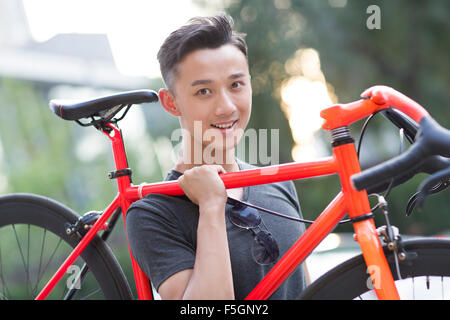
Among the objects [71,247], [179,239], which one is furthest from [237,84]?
[71,247]

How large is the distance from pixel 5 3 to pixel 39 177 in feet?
22.1

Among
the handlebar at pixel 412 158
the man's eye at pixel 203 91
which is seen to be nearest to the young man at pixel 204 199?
the man's eye at pixel 203 91

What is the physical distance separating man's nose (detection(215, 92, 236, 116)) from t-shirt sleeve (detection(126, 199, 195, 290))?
27cm

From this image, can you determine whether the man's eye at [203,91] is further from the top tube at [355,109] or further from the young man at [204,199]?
the top tube at [355,109]

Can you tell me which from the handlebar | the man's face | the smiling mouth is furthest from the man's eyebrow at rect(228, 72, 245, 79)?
the handlebar

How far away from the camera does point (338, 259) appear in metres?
1.90

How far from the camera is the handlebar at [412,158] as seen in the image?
82cm

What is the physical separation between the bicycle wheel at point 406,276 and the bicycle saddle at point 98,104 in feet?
2.11

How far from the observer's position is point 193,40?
4.15 ft

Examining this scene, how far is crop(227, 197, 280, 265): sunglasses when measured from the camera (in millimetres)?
1208

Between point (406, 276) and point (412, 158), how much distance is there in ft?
0.88

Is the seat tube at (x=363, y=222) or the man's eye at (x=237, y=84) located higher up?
the man's eye at (x=237, y=84)

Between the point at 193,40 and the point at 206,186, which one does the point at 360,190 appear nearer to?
the point at 206,186

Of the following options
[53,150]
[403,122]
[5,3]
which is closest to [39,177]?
[53,150]
